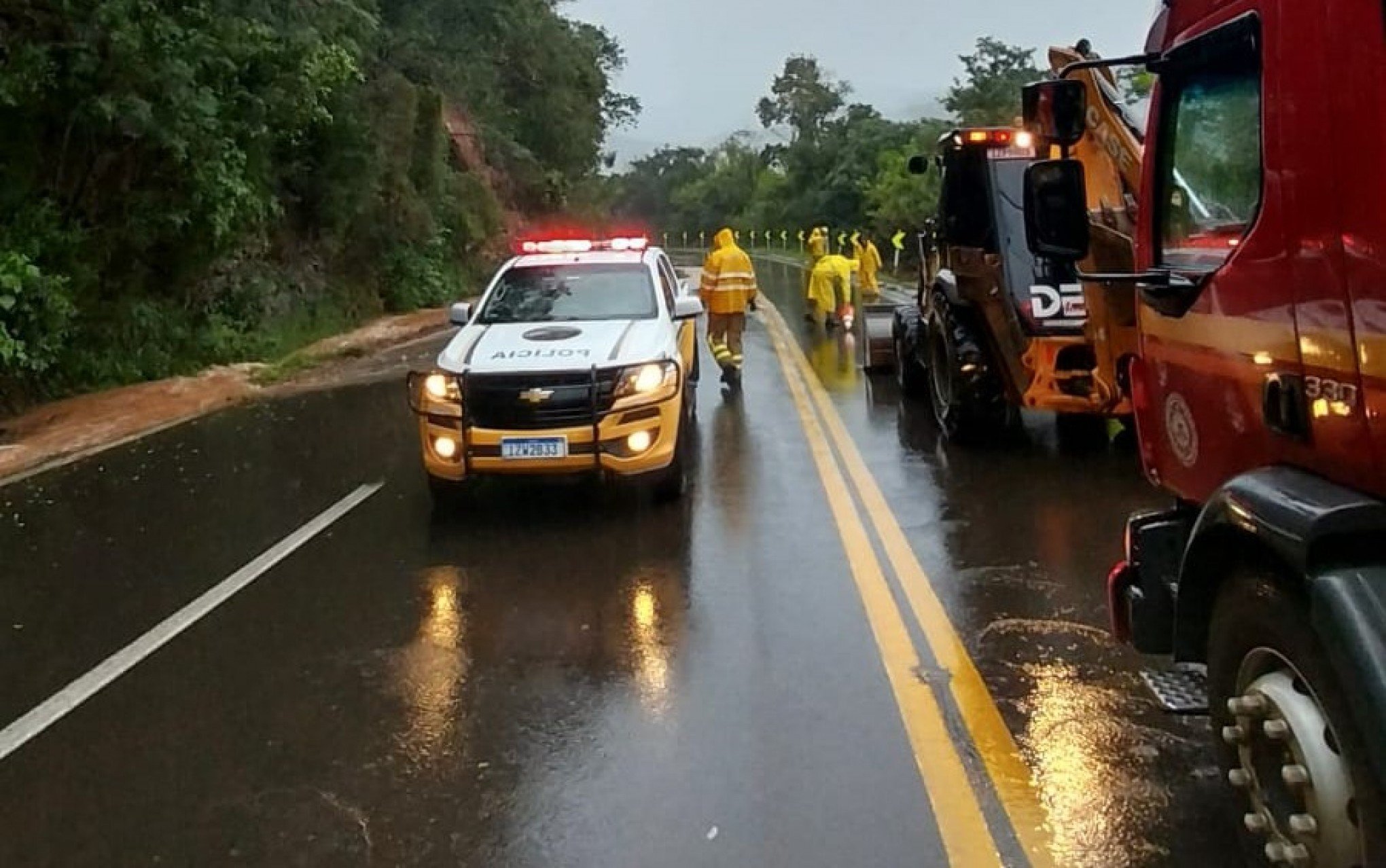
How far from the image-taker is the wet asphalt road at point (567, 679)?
4.27m

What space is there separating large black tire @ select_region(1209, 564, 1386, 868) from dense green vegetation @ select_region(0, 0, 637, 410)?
11922mm

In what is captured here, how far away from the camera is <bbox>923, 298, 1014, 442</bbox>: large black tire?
10.3 meters

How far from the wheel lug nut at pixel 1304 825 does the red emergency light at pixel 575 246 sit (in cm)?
834

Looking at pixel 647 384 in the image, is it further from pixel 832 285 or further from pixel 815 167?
pixel 815 167

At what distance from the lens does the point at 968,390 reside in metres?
10.3

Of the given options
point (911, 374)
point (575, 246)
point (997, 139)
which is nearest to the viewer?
point (997, 139)

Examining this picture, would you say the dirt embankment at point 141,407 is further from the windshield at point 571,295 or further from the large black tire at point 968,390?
the large black tire at point 968,390

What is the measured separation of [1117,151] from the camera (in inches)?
337

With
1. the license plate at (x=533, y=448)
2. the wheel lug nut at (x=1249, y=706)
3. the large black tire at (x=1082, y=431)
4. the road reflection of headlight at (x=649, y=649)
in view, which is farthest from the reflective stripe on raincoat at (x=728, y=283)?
the wheel lug nut at (x=1249, y=706)

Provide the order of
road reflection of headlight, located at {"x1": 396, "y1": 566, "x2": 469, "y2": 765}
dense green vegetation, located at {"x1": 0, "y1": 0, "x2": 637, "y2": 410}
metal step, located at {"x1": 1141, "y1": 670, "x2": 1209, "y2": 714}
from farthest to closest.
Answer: dense green vegetation, located at {"x1": 0, "y1": 0, "x2": 637, "y2": 410} → road reflection of headlight, located at {"x1": 396, "y1": 566, "x2": 469, "y2": 765} → metal step, located at {"x1": 1141, "y1": 670, "x2": 1209, "y2": 714}

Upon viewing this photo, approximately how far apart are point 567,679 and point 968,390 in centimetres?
554

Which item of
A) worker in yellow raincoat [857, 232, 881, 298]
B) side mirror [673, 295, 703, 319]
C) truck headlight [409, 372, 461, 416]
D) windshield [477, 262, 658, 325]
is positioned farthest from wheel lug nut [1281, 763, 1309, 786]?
worker in yellow raincoat [857, 232, 881, 298]

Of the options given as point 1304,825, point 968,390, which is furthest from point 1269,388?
point 968,390

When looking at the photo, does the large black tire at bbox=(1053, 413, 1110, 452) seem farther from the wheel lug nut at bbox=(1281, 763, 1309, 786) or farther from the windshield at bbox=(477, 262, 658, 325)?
the wheel lug nut at bbox=(1281, 763, 1309, 786)
